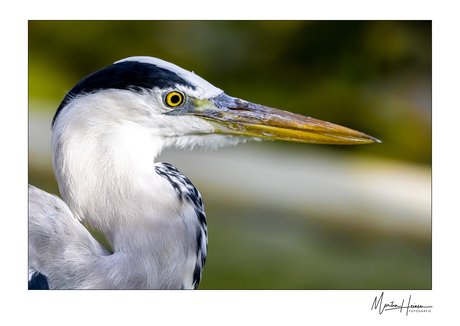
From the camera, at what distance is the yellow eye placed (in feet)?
3.61

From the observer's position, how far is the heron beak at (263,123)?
1174 millimetres

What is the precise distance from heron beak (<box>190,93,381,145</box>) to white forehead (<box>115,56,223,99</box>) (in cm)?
2

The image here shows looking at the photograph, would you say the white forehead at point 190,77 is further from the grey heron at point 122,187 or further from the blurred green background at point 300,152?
the blurred green background at point 300,152

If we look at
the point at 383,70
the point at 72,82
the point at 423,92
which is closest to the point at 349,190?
the point at 383,70

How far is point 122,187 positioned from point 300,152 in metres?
2.54

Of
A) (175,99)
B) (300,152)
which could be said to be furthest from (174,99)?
(300,152)

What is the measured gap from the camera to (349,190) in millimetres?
3293

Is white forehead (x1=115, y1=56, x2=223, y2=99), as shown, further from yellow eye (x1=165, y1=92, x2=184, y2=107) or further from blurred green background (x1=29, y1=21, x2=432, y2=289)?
blurred green background (x1=29, y1=21, x2=432, y2=289)

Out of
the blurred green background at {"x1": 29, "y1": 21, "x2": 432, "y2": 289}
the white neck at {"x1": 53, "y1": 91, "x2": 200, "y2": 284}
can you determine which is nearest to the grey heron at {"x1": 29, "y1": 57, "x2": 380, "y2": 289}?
the white neck at {"x1": 53, "y1": 91, "x2": 200, "y2": 284}

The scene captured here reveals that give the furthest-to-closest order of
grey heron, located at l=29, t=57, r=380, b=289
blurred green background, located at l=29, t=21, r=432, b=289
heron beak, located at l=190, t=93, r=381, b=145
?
blurred green background, located at l=29, t=21, r=432, b=289 → heron beak, located at l=190, t=93, r=381, b=145 → grey heron, located at l=29, t=57, r=380, b=289

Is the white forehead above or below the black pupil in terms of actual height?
above

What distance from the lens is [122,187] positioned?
3.59 feet
